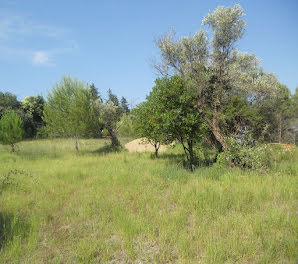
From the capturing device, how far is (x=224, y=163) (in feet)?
32.9

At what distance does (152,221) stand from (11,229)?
Result: 3.30 m

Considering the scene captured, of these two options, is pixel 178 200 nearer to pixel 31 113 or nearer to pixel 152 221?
pixel 152 221

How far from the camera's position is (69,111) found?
63.8 ft

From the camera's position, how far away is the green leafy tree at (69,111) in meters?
19.5

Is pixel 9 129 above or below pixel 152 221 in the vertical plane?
above

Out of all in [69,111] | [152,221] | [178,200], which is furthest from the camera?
[69,111]

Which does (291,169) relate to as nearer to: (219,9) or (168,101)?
(168,101)

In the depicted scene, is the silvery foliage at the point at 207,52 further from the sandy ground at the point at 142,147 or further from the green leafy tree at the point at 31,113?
the green leafy tree at the point at 31,113

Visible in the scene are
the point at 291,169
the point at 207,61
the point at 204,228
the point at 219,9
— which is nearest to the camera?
the point at 204,228

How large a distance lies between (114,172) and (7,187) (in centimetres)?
435

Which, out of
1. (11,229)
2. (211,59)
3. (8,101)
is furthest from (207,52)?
(8,101)

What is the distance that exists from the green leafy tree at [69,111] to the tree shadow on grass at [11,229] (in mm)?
14637

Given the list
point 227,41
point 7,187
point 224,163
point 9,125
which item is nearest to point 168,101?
point 224,163

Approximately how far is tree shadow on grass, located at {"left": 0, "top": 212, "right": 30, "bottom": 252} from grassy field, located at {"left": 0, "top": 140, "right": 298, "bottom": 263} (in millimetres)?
22
